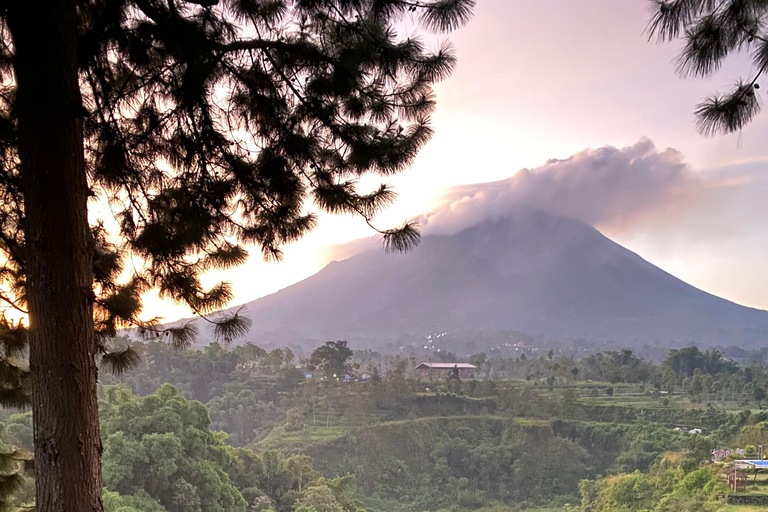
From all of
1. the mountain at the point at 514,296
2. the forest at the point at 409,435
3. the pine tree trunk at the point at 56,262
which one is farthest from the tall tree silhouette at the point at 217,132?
the mountain at the point at 514,296

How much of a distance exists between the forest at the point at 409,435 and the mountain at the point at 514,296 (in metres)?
45.3

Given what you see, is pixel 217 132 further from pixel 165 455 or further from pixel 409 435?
pixel 409 435

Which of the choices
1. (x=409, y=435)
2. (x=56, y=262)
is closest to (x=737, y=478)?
(x=409, y=435)

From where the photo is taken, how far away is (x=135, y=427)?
424 inches

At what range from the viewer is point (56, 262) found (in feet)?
4.79

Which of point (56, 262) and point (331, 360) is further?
point (331, 360)

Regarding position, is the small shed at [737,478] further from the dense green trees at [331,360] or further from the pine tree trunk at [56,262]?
the dense green trees at [331,360]

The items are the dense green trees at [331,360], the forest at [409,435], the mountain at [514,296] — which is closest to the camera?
the forest at [409,435]

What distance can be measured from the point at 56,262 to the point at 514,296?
88.3m

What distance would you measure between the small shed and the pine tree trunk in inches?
579

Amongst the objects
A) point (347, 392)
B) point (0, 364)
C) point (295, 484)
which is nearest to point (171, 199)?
point (0, 364)

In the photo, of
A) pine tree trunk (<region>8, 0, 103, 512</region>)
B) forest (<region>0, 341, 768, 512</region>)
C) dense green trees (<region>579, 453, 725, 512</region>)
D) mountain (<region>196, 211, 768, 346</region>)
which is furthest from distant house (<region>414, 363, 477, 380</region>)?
mountain (<region>196, 211, 768, 346</region>)

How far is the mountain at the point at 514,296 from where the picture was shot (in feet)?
253

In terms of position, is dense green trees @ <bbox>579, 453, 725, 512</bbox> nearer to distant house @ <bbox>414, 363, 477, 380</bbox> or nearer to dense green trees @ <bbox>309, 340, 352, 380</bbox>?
dense green trees @ <bbox>309, 340, 352, 380</bbox>
